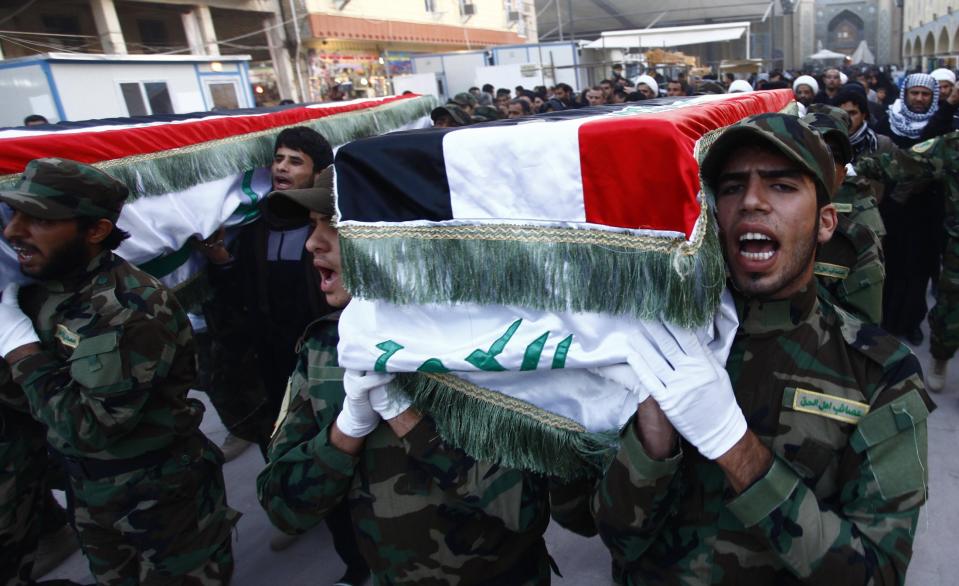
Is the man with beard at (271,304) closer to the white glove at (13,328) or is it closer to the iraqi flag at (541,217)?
the white glove at (13,328)

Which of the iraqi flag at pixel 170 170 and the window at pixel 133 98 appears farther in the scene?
the window at pixel 133 98

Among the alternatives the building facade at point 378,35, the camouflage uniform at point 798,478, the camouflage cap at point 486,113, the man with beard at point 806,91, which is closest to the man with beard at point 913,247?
the man with beard at point 806,91

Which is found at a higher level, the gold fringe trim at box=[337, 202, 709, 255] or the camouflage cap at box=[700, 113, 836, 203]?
the camouflage cap at box=[700, 113, 836, 203]

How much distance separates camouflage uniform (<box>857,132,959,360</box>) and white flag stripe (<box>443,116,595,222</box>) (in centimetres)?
336

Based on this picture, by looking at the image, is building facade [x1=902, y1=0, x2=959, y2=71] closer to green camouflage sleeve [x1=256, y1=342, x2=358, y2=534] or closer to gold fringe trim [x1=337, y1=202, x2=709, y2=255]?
gold fringe trim [x1=337, y1=202, x2=709, y2=255]

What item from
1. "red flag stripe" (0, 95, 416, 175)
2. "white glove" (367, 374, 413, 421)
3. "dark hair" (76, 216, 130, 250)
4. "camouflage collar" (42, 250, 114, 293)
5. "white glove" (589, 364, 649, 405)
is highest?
"red flag stripe" (0, 95, 416, 175)

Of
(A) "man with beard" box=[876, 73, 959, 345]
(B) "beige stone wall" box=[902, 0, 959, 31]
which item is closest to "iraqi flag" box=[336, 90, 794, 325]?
(A) "man with beard" box=[876, 73, 959, 345]

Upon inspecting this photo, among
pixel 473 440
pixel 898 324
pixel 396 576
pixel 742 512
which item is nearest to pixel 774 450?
pixel 742 512

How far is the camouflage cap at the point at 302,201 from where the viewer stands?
5.49 feet

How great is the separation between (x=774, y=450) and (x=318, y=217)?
126 centimetres

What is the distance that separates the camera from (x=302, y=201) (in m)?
1.66

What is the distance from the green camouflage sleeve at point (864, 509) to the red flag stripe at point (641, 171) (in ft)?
1.65

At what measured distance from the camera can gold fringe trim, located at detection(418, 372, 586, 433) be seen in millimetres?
1270

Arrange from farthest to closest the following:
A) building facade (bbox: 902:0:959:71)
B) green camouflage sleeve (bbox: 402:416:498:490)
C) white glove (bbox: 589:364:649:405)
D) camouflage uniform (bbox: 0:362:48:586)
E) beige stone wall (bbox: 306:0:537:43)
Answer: building facade (bbox: 902:0:959:71) < beige stone wall (bbox: 306:0:537:43) < camouflage uniform (bbox: 0:362:48:586) < green camouflage sleeve (bbox: 402:416:498:490) < white glove (bbox: 589:364:649:405)
